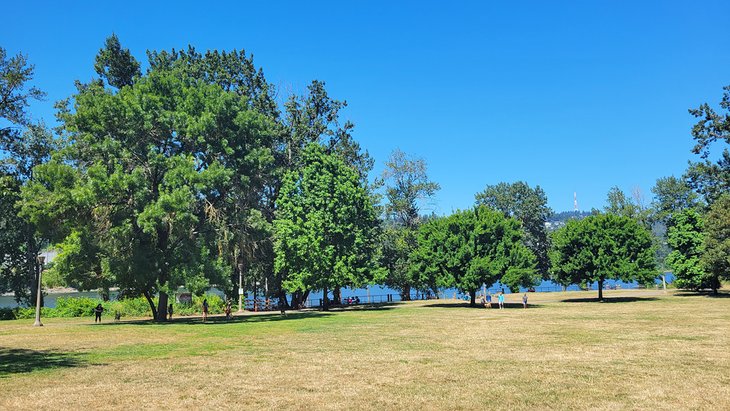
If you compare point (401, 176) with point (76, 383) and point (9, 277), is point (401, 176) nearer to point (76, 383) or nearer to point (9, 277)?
point (9, 277)

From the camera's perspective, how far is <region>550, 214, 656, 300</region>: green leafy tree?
51.0 m

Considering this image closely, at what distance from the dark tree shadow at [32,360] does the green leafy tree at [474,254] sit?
33.8 meters

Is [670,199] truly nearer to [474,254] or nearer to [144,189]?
[474,254]

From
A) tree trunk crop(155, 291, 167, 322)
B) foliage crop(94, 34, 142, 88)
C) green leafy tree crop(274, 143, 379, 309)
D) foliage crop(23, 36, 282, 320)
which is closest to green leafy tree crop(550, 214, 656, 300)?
green leafy tree crop(274, 143, 379, 309)

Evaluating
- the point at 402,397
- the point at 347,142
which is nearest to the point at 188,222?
the point at 402,397

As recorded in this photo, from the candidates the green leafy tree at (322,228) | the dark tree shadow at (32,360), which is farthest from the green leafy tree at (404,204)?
the dark tree shadow at (32,360)

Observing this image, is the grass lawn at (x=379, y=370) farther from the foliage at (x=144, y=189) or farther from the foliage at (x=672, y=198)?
the foliage at (x=672, y=198)

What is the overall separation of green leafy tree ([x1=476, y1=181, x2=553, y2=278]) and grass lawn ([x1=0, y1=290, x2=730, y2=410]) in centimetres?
7977

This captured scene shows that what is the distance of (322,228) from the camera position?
45.0 metres

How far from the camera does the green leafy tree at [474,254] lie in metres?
45.8

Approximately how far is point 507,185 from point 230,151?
8028cm

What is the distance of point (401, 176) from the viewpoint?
70688 millimetres

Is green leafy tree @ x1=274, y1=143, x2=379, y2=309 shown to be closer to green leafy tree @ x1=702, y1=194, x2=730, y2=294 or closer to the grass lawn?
the grass lawn

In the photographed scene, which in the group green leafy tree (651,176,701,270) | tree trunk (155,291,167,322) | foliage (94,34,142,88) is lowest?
tree trunk (155,291,167,322)
